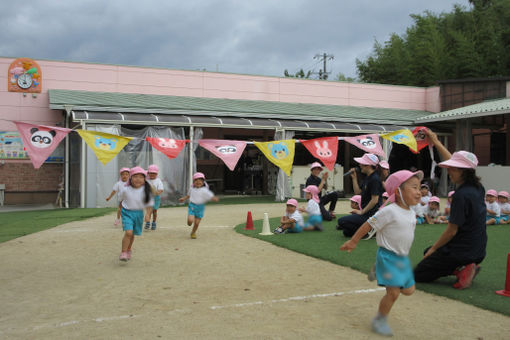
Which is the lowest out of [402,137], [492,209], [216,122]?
[492,209]

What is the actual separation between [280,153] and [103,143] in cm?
480

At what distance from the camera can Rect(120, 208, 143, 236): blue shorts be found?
22.7 feet

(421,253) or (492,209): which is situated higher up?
(492,209)

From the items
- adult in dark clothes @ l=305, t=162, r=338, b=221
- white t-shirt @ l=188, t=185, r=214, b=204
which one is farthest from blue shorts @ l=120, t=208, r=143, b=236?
adult in dark clothes @ l=305, t=162, r=338, b=221

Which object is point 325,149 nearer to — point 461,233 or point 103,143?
point 103,143

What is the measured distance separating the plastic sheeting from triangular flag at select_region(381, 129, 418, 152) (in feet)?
24.7

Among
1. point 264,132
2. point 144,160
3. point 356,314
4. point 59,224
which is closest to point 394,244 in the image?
point 356,314

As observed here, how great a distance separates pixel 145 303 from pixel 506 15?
34875 mm

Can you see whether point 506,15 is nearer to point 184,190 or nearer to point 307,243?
point 184,190

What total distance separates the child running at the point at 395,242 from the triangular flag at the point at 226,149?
835 cm

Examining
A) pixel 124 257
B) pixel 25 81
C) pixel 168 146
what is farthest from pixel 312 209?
pixel 25 81

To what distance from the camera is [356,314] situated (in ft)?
14.4

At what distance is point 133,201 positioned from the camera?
7004 mm

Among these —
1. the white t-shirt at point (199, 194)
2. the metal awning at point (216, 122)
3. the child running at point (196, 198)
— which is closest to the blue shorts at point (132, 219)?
the white t-shirt at point (199, 194)
